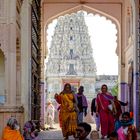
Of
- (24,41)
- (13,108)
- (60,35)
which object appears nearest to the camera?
(13,108)

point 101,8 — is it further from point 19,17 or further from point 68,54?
point 68,54

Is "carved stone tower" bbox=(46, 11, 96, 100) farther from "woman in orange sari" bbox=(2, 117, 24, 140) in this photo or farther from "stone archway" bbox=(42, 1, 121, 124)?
"woman in orange sari" bbox=(2, 117, 24, 140)

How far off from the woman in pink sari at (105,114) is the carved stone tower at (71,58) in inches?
1558

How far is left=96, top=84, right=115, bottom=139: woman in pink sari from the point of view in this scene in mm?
13961

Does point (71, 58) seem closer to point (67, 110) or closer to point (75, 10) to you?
point (75, 10)

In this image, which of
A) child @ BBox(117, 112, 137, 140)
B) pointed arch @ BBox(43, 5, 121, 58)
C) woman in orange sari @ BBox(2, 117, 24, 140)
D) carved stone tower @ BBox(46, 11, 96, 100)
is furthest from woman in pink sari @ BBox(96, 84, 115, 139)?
carved stone tower @ BBox(46, 11, 96, 100)

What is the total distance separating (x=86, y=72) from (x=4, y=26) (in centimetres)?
4594

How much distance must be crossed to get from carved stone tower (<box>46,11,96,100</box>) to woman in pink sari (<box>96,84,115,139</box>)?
39.6 metres

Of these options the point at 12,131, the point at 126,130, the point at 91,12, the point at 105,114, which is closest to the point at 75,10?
the point at 91,12

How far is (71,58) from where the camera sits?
57.2 meters

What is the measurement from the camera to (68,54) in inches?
2234

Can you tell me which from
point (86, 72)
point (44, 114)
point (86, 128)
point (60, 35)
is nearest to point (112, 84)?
point (86, 72)

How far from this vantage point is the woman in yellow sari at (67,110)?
43.3 feet

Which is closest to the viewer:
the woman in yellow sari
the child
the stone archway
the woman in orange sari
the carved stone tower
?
the child
